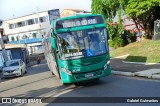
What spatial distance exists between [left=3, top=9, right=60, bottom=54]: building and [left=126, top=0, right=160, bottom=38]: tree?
4512cm

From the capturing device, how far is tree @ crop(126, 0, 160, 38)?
108 ft

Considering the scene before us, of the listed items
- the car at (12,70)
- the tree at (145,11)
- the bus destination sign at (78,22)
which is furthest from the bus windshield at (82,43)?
the tree at (145,11)

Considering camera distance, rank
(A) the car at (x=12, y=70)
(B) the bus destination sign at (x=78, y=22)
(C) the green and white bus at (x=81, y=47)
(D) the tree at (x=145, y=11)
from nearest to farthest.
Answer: (C) the green and white bus at (x=81, y=47), (B) the bus destination sign at (x=78, y=22), (A) the car at (x=12, y=70), (D) the tree at (x=145, y=11)

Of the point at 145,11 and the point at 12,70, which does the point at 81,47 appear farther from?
the point at 145,11

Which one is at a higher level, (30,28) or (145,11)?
(145,11)

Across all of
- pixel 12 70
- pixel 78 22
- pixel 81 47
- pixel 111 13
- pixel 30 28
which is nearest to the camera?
pixel 81 47

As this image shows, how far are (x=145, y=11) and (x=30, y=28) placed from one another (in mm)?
56253

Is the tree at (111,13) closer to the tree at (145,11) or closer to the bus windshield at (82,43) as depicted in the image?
the tree at (145,11)

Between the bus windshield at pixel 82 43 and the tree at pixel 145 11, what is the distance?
64.9ft

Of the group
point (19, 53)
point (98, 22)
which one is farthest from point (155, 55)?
point (19, 53)

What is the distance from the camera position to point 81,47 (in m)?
13.8

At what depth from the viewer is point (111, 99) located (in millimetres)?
10406

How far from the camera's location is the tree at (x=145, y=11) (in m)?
32.8

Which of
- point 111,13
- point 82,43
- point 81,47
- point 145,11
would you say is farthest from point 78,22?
point 111,13
